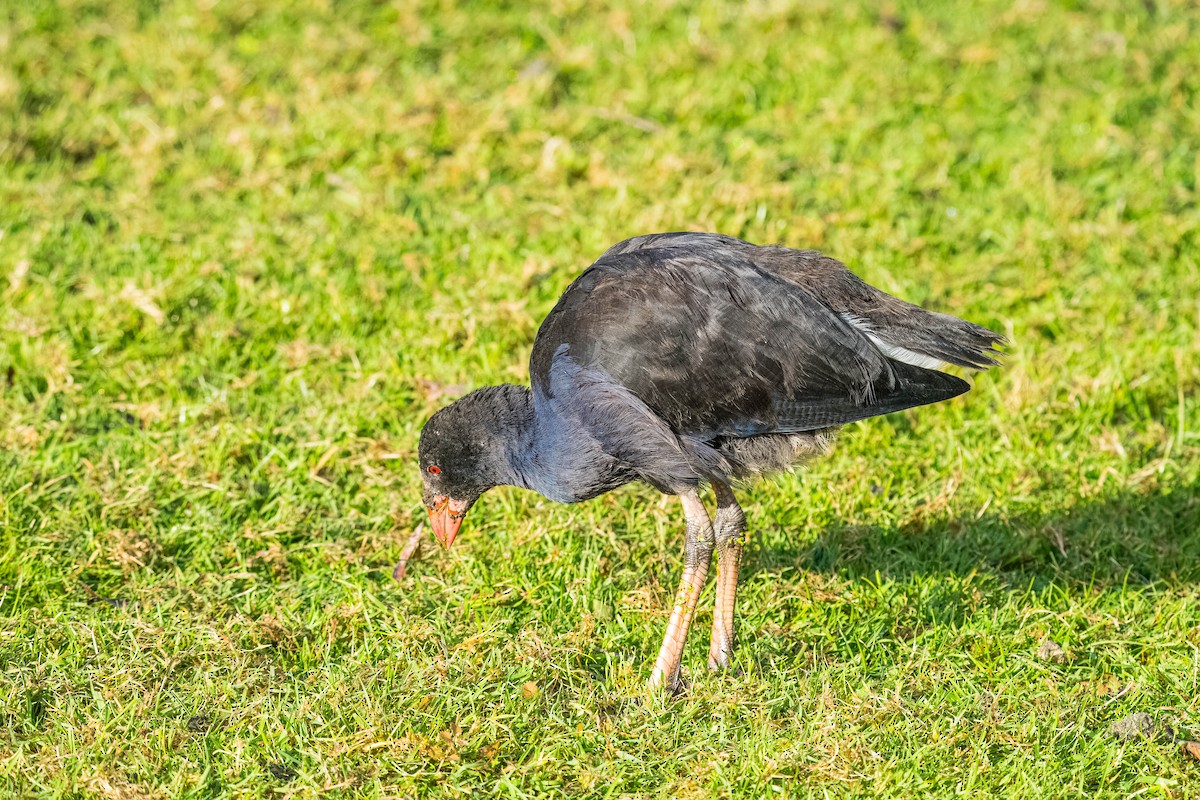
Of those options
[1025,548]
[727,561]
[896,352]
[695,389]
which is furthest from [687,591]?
[1025,548]

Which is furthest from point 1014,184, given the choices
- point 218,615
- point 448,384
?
point 218,615

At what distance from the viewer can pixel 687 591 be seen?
171 inches

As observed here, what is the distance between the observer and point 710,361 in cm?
416

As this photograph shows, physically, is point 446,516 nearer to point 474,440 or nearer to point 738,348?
point 474,440

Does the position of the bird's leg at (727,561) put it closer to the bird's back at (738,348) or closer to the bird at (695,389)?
the bird at (695,389)

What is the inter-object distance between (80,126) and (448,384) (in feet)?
10.4

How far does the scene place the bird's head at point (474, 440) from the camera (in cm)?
433

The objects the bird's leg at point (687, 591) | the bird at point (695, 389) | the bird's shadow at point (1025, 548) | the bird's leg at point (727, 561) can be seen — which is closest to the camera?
the bird at point (695, 389)

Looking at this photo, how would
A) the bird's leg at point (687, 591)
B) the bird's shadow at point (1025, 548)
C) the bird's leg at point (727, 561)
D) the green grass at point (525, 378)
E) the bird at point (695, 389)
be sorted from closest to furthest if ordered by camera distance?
the green grass at point (525, 378) < the bird at point (695, 389) < the bird's leg at point (687, 591) < the bird's leg at point (727, 561) < the bird's shadow at point (1025, 548)

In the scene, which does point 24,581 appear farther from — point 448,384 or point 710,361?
point 710,361

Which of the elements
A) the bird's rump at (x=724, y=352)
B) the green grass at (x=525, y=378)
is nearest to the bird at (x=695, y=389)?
the bird's rump at (x=724, y=352)

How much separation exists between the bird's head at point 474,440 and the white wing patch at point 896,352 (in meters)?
1.18

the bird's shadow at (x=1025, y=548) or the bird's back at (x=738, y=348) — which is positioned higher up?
the bird's back at (x=738, y=348)

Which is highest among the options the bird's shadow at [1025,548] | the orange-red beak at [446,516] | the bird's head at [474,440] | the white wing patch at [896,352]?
the white wing patch at [896,352]
